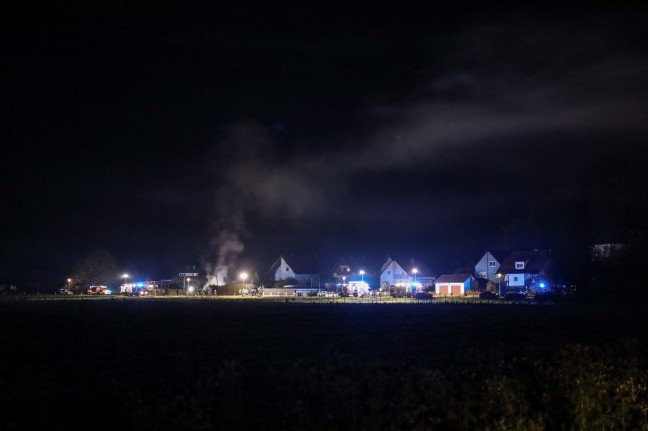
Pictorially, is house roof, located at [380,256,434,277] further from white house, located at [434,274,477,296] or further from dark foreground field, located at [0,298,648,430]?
dark foreground field, located at [0,298,648,430]

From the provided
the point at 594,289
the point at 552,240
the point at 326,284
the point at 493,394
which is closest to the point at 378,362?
the point at 493,394

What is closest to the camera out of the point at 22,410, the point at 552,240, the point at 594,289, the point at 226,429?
the point at 226,429

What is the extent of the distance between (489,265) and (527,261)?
36.4 feet

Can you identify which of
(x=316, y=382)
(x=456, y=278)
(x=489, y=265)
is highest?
(x=489, y=265)

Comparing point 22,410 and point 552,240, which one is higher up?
point 552,240

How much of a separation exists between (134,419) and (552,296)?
205 feet

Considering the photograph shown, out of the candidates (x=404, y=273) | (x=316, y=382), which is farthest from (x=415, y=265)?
(x=316, y=382)

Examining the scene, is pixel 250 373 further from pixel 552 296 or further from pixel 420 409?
pixel 552 296

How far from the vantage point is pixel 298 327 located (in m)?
31.1

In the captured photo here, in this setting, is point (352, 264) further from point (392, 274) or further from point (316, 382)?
point (316, 382)

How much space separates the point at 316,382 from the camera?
48.2 feet

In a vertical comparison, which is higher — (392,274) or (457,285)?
(392,274)

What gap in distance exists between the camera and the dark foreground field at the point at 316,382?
11.6m

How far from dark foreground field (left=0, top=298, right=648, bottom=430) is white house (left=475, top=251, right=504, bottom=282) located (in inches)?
3865
